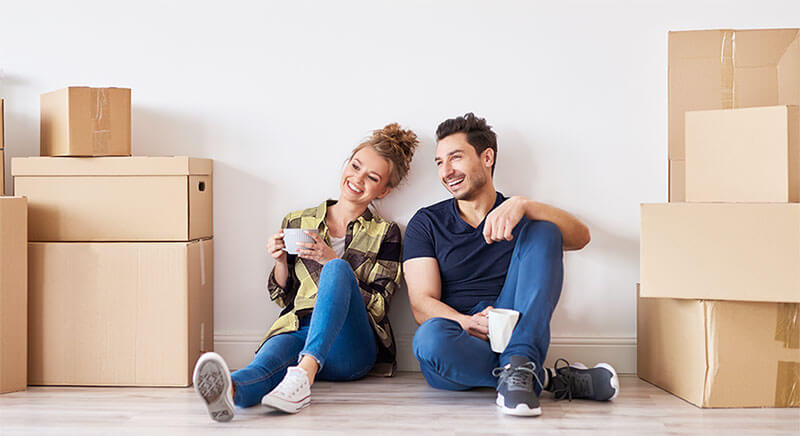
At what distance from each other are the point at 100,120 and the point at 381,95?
3.19 feet

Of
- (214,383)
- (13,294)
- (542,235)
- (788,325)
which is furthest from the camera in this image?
(13,294)

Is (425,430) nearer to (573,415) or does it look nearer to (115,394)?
(573,415)

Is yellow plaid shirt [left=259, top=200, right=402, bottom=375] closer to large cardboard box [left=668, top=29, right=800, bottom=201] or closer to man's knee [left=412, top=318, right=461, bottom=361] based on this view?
man's knee [left=412, top=318, right=461, bottom=361]

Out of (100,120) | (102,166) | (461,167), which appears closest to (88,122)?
(100,120)

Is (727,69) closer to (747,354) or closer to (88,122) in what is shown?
(747,354)

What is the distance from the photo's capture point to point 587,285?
259 centimetres

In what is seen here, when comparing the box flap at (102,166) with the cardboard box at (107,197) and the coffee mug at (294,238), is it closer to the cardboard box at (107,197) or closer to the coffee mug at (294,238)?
the cardboard box at (107,197)

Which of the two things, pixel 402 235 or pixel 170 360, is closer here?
pixel 170 360

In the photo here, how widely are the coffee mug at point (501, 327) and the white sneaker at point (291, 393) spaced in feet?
1.74

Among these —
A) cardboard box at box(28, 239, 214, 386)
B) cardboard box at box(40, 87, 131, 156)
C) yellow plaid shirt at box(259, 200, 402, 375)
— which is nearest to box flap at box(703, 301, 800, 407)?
yellow plaid shirt at box(259, 200, 402, 375)

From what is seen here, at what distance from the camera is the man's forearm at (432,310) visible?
7.33 ft

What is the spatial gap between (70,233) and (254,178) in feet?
2.15

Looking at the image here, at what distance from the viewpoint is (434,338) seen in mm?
1993

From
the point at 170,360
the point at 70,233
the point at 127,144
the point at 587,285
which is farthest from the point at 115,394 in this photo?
the point at 587,285
